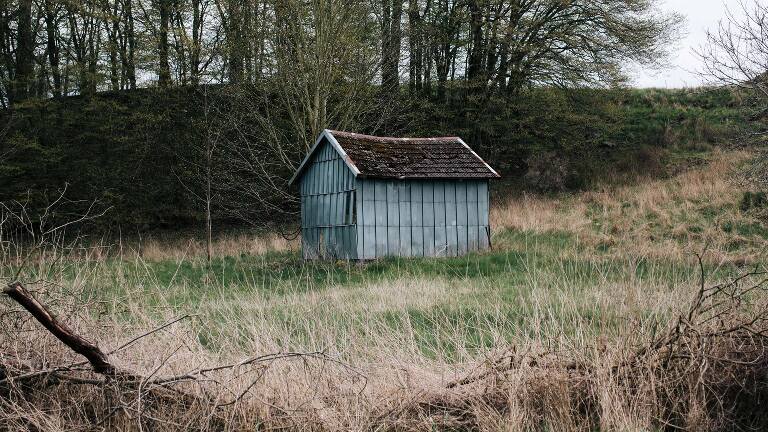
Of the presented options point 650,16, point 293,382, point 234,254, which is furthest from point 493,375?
point 650,16

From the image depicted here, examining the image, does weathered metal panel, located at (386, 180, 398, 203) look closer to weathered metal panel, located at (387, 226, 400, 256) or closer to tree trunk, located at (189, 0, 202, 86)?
weathered metal panel, located at (387, 226, 400, 256)

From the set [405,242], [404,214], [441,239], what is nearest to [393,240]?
[405,242]

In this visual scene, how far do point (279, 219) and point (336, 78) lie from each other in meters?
7.04

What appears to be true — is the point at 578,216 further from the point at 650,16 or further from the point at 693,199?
the point at 650,16

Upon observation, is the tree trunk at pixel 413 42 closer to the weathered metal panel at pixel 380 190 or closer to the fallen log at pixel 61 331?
the weathered metal panel at pixel 380 190

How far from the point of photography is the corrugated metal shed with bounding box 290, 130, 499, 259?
16312 mm

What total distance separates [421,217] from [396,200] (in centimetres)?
77

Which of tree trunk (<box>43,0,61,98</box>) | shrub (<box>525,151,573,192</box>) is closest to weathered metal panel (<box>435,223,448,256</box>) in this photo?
shrub (<box>525,151,573,192</box>)

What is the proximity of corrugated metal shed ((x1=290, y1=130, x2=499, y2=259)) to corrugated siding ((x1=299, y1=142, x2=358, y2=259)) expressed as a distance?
3cm

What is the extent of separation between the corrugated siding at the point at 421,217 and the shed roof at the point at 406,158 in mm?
295

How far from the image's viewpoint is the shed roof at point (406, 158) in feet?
54.0

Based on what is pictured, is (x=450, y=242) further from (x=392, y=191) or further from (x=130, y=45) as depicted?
(x=130, y=45)

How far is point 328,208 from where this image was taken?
58.4 ft

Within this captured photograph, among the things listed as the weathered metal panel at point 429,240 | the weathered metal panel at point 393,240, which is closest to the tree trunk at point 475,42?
the weathered metal panel at point 429,240
